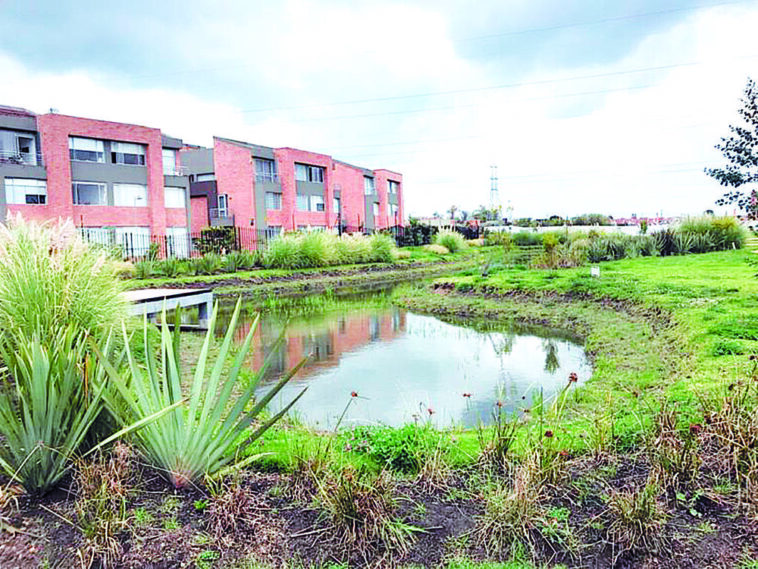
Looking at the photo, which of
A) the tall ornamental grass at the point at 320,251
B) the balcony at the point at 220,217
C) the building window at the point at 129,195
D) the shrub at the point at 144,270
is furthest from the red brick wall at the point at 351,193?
the shrub at the point at 144,270

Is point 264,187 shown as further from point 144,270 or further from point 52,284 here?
point 52,284

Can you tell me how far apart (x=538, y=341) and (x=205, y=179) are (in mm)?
39523

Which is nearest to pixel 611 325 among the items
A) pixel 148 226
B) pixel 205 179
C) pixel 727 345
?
pixel 727 345

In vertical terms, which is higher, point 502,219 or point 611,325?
point 502,219

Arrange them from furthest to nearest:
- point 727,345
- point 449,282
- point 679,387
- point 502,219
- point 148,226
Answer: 1. point 502,219
2. point 148,226
3. point 449,282
4. point 727,345
5. point 679,387

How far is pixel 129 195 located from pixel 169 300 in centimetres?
2706

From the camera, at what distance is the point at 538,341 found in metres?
10.9

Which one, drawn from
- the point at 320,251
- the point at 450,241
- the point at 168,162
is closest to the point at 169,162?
the point at 168,162

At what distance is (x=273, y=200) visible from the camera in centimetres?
4688

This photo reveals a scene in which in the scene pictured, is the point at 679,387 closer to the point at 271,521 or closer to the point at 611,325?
the point at 271,521

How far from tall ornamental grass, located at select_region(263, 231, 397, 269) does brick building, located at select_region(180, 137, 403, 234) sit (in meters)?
15.5

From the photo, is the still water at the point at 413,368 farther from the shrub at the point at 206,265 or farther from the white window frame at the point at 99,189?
the white window frame at the point at 99,189

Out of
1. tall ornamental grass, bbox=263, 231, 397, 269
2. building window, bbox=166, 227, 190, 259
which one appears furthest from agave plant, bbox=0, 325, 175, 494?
building window, bbox=166, 227, 190, 259

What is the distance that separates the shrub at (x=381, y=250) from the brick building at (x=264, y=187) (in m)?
14.8
